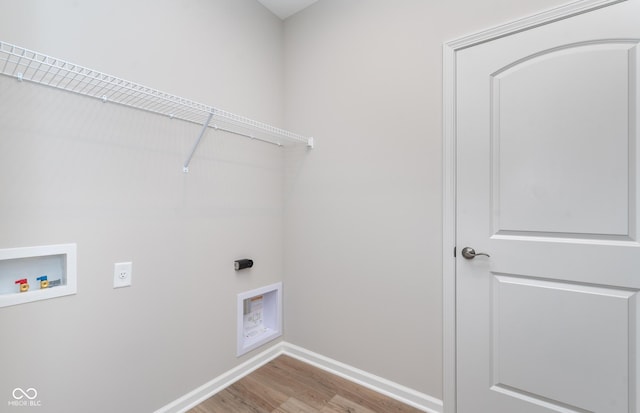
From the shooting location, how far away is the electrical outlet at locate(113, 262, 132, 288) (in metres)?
1.36

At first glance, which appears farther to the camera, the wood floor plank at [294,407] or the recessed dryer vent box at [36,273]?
the wood floor plank at [294,407]

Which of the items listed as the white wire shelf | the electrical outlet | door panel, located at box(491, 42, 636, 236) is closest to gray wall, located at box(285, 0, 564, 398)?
door panel, located at box(491, 42, 636, 236)

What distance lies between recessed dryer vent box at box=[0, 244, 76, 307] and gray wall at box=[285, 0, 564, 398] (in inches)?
52.6

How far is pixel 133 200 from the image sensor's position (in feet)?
4.66

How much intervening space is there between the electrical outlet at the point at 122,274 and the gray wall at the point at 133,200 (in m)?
0.03

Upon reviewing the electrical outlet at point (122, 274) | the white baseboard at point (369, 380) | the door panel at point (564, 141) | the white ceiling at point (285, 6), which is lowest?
the white baseboard at point (369, 380)

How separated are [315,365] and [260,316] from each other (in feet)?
1.82

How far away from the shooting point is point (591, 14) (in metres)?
1.22

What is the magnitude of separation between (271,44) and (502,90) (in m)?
1.65

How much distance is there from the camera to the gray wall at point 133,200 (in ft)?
3.69

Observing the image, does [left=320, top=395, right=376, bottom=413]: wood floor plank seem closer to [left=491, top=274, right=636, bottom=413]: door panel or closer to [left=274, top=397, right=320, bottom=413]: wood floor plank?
[left=274, top=397, right=320, bottom=413]: wood floor plank

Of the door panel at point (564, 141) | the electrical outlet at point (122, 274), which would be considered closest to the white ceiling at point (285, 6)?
the door panel at point (564, 141)

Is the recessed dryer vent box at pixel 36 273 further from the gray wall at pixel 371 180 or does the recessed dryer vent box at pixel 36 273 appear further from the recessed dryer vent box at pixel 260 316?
the gray wall at pixel 371 180

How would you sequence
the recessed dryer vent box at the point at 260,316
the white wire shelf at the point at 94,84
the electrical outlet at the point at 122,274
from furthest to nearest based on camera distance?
the recessed dryer vent box at the point at 260,316, the electrical outlet at the point at 122,274, the white wire shelf at the point at 94,84
